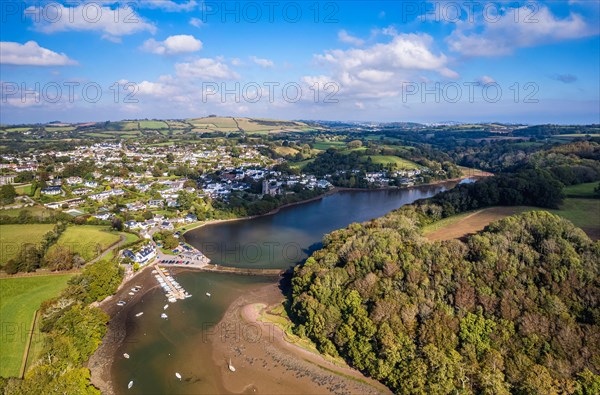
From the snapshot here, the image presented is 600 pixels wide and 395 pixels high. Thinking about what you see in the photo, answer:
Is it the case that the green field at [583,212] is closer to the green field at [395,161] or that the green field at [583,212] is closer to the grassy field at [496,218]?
the grassy field at [496,218]

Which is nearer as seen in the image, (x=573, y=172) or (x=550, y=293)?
(x=550, y=293)

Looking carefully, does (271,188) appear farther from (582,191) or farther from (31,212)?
(582,191)

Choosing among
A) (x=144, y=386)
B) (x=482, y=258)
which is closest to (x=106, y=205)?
(x=144, y=386)

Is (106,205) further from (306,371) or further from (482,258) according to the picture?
(482,258)

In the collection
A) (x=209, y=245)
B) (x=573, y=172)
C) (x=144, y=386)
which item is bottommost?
(x=144, y=386)

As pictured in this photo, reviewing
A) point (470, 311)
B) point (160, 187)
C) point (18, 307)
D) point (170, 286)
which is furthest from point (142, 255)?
point (160, 187)

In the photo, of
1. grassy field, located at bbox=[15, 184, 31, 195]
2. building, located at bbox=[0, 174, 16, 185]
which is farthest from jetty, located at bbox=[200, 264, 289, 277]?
building, located at bbox=[0, 174, 16, 185]

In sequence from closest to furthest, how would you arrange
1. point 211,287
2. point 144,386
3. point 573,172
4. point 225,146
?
point 144,386
point 211,287
point 573,172
point 225,146
